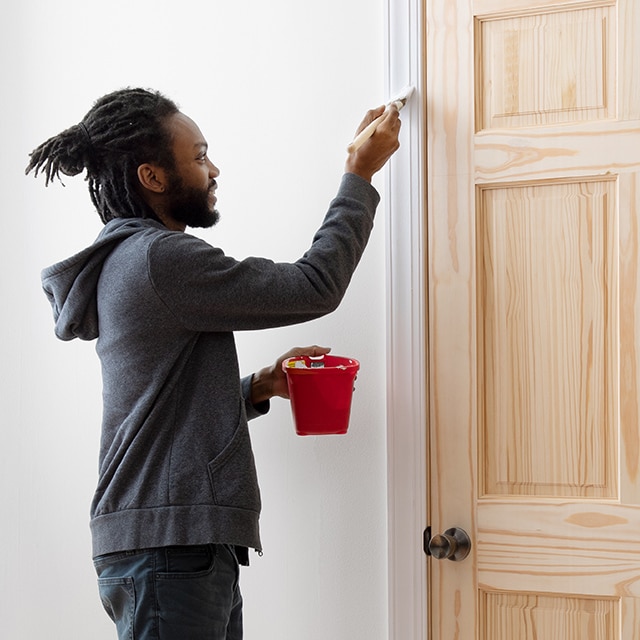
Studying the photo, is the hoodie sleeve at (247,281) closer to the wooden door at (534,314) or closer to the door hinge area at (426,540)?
the wooden door at (534,314)

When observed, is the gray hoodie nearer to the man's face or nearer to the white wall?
the man's face

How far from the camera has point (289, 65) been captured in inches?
74.4

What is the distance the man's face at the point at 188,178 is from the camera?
1639 millimetres

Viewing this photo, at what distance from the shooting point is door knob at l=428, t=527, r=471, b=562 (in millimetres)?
1722

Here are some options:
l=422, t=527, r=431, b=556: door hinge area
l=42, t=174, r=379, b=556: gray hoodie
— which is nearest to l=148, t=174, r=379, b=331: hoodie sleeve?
l=42, t=174, r=379, b=556: gray hoodie

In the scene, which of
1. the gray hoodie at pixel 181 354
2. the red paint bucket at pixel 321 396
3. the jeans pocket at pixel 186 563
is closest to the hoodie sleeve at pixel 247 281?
the gray hoodie at pixel 181 354

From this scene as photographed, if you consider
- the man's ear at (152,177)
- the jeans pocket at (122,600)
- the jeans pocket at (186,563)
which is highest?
the man's ear at (152,177)

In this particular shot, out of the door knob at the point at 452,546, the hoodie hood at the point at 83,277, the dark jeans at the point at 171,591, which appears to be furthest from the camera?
the door knob at the point at 452,546

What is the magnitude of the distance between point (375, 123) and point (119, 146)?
456mm

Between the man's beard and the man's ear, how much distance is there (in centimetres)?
2

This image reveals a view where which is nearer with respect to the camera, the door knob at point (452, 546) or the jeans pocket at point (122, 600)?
the jeans pocket at point (122, 600)

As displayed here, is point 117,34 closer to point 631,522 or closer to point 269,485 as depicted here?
point 269,485

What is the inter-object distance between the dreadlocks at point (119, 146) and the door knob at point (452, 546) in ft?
2.63

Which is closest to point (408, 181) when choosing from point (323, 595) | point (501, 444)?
point (501, 444)
